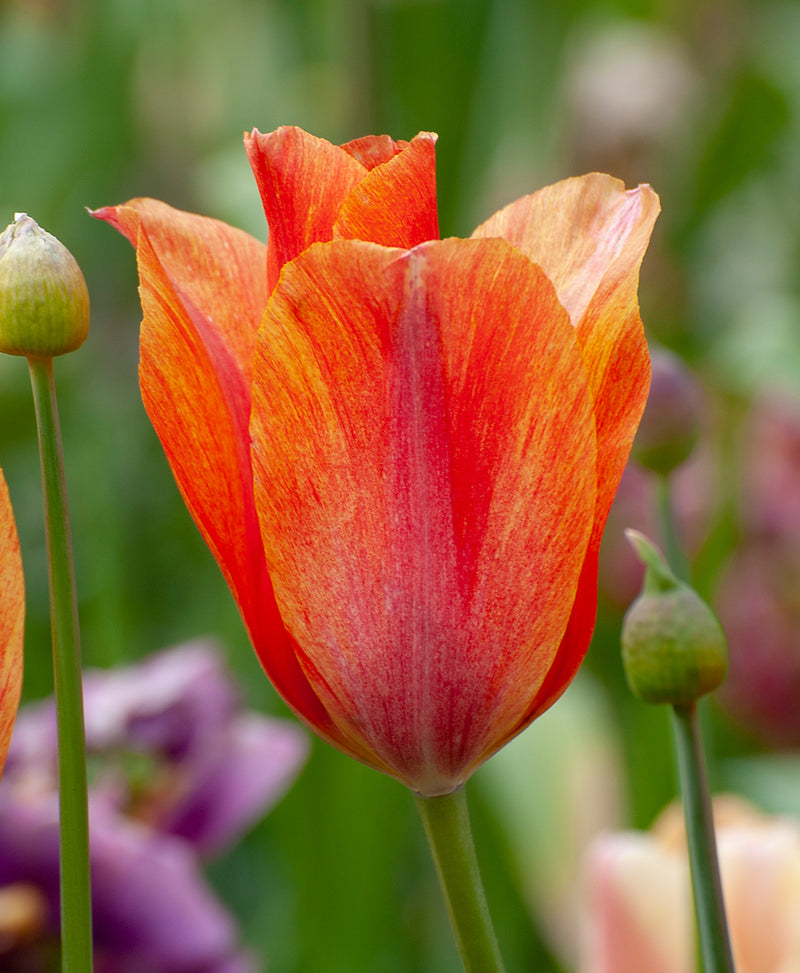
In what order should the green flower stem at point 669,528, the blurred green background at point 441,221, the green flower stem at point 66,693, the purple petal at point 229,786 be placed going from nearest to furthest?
the green flower stem at point 66,693
the green flower stem at point 669,528
the purple petal at point 229,786
the blurred green background at point 441,221

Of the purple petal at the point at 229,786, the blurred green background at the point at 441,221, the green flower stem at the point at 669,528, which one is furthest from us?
the blurred green background at the point at 441,221

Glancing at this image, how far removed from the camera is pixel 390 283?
220 millimetres

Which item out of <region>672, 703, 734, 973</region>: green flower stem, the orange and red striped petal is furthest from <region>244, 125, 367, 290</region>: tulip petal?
<region>672, 703, 734, 973</region>: green flower stem

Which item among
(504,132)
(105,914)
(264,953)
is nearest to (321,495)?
(105,914)

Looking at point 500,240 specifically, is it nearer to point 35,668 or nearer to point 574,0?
point 35,668

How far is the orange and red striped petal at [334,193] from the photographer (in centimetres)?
24

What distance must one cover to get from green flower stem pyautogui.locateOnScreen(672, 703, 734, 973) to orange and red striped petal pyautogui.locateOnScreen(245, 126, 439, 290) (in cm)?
9

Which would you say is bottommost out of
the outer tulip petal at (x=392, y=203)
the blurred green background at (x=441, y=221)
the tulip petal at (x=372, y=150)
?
the blurred green background at (x=441, y=221)

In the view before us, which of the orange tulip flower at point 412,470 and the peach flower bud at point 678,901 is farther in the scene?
the peach flower bud at point 678,901

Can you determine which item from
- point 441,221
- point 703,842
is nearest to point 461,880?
point 703,842

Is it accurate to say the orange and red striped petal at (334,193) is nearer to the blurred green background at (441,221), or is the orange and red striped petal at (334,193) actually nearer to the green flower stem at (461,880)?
the green flower stem at (461,880)

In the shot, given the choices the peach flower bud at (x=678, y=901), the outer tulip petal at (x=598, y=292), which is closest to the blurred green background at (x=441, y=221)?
the peach flower bud at (x=678, y=901)

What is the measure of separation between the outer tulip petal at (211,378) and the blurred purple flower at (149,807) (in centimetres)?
16

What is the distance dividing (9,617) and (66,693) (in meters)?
0.01
